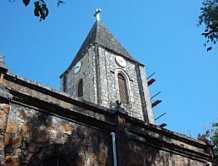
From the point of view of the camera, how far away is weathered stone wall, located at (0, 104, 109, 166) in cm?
858

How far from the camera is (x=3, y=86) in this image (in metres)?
8.98

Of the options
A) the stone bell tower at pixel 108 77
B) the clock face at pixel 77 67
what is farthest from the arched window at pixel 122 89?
the clock face at pixel 77 67

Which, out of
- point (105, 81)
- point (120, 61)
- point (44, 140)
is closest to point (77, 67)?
point (120, 61)

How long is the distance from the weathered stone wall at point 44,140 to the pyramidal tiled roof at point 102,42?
60.9 feet

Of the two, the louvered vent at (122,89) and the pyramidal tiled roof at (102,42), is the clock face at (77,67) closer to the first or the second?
the pyramidal tiled roof at (102,42)

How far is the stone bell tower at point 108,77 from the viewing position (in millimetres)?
25011

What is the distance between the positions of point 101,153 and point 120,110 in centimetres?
162

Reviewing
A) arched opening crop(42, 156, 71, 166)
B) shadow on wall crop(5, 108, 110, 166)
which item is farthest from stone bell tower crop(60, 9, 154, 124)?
arched opening crop(42, 156, 71, 166)

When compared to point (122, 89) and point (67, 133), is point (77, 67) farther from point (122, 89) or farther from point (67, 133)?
point (67, 133)

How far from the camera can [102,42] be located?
95.5 feet

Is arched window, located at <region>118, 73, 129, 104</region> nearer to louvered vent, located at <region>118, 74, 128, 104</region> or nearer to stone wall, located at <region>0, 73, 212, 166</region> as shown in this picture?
louvered vent, located at <region>118, 74, 128, 104</region>

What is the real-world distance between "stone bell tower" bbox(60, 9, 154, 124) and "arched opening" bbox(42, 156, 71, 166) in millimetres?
14368

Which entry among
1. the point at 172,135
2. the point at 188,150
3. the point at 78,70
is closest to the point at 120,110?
the point at 172,135

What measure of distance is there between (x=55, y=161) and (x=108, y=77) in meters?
17.0
